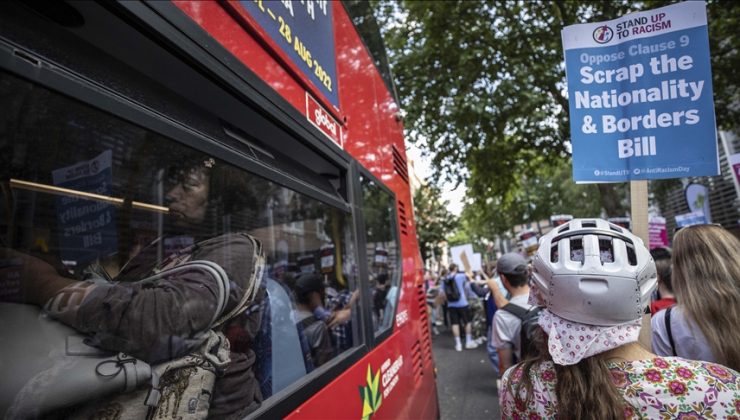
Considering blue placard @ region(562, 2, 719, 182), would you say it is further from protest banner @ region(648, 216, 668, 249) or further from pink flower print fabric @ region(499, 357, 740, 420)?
Result: protest banner @ region(648, 216, 668, 249)

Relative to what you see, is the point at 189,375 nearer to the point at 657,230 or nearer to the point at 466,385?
the point at 466,385

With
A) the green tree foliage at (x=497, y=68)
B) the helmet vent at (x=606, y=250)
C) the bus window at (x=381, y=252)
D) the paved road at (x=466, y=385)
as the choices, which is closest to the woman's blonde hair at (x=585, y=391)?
the helmet vent at (x=606, y=250)

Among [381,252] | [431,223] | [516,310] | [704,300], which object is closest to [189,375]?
[381,252]

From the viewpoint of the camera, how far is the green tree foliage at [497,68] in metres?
8.89

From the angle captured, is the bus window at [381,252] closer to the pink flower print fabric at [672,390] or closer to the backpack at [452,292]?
the pink flower print fabric at [672,390]

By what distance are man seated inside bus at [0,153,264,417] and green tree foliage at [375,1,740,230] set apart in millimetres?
7800

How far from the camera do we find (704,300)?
1.96 metres

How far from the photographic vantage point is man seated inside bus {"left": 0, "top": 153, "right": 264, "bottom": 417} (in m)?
1.10

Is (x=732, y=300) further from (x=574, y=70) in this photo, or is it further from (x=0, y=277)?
(x=0, y=277)

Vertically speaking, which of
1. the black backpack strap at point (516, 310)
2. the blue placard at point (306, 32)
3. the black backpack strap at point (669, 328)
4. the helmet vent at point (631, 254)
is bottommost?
the black backpack strap at point (516, 310)

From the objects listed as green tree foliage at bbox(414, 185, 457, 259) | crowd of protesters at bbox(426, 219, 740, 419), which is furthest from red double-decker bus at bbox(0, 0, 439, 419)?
green tree foliage at bbox(414, 185, 457, 259)

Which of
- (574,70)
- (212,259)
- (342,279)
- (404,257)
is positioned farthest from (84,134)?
(404,257)

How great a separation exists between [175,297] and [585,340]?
3.89ft

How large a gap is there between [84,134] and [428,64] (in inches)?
393
